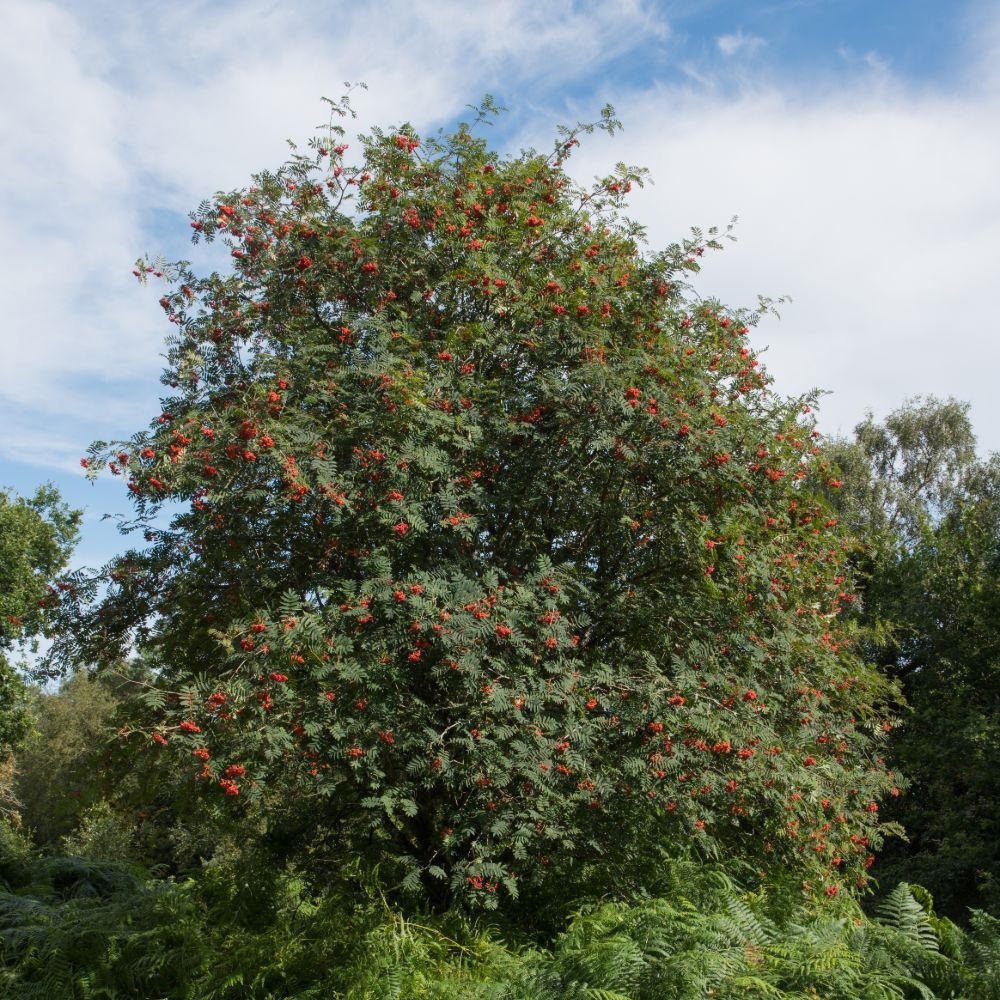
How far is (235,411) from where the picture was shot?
244 inches

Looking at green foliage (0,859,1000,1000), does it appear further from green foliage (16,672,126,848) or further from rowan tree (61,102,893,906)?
green foliage (16,672,126,848)

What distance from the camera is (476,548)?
293 inches

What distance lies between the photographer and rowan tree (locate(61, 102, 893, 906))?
Answer: 596 cm

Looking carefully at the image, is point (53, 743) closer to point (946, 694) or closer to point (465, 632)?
point (946, 694)

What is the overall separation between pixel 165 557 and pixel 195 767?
73.7 inches

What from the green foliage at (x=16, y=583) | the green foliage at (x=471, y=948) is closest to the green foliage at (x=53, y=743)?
the green foliage at (x=16, y=583)

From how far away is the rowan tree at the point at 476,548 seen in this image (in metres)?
5.96

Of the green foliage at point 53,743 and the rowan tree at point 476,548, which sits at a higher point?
the rowan tree at point 476,548

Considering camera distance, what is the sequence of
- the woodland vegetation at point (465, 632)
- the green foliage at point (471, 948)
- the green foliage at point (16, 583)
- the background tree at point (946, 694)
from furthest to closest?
the green foliage at point (16, 583) → the background tree at point (946, 694) → the woodland vegetation at point (465, 632) → the green foliage at point (471, 948)

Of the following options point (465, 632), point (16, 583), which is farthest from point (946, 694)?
point (16, 583)

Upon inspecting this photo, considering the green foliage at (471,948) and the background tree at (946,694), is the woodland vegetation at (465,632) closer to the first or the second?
the green foliage at (471,948)

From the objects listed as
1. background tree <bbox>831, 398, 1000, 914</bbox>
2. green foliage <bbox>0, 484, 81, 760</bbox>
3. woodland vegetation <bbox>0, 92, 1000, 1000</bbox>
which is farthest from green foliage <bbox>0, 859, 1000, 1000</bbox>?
green foliage <bbox>0, 484, 81, 760</bbox>

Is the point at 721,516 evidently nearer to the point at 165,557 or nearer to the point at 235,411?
the point at 235,411

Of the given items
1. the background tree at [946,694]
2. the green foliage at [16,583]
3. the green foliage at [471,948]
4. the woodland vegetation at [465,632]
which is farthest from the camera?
the green foliage at [16,583]
